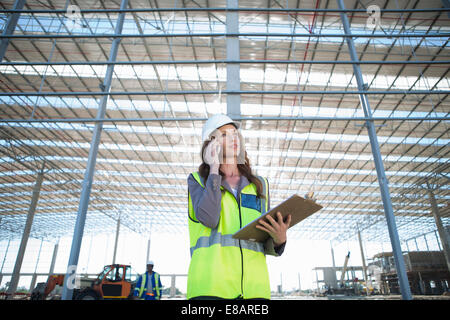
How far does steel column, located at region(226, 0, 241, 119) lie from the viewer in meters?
5.65

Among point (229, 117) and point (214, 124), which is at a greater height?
point (229, 117)

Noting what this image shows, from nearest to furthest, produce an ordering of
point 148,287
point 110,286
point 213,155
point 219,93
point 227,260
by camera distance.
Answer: point 227,260 < point 213,155 < point 219,93 < point 148,287 < point 110,286

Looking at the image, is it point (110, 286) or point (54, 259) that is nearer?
point (110, 286)

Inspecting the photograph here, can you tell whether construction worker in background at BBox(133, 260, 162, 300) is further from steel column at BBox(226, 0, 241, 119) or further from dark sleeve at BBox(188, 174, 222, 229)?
dark sleeve at BBox(188, 174, 222, 229)

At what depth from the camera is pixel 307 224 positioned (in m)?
30.4

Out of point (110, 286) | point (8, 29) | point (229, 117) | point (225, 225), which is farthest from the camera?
point (110, 286)

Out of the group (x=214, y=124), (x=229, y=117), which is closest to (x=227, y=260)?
(x=214, y=124)

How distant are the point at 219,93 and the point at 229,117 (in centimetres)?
381

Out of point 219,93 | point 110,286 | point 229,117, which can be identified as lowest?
point 110,286

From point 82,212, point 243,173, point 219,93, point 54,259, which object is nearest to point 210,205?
point 243,173

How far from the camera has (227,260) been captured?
1128 mm

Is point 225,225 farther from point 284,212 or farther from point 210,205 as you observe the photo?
point 284,212

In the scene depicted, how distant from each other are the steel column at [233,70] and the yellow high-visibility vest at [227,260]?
417cm

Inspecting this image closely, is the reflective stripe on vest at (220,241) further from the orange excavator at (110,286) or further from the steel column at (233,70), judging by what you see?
the orange excavator at (110,286)
